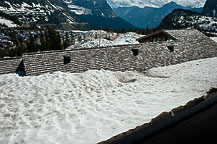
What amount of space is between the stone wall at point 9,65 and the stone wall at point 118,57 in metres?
1.71

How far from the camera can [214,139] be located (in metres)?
1.43

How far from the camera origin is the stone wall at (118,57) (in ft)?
46.5

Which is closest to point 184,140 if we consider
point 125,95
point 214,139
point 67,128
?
point 214,139

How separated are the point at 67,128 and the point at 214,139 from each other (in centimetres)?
605

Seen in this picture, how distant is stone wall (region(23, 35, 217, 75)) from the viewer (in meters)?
14.2

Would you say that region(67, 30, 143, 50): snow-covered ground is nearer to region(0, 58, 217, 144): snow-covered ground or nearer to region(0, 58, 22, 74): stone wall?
region(0, 58, 22, 74): stone wall

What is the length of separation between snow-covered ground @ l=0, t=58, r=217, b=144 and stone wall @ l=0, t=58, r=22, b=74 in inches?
40.7

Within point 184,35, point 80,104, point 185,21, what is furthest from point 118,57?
point 185,21

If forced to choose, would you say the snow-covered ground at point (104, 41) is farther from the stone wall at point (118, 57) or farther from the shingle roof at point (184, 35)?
the stone wall at point (118, 57)

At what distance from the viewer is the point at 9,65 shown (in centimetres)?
1467

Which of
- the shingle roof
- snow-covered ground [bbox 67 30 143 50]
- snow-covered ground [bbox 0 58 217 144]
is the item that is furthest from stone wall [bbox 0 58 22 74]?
snow-covered ground [bbox 67 30 143 50]

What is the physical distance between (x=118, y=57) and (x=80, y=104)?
8816 millimetres

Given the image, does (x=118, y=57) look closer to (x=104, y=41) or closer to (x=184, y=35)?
(x=184, y=35)

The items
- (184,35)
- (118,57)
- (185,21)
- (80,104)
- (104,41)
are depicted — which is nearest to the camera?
(80,104)
